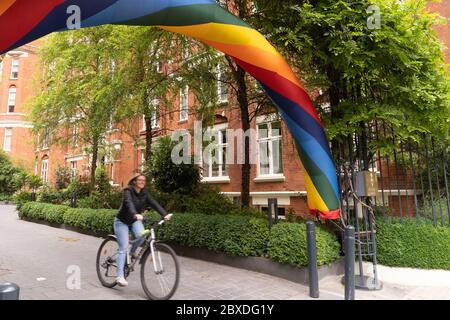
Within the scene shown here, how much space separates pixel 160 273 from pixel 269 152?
11.7m

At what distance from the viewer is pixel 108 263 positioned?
6004 mm

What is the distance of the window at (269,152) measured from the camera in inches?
621

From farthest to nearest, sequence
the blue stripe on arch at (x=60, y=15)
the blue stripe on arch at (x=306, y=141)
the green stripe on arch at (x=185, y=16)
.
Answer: the blue stripe on arch at (x=306, y=141) < the green stripe on arch at (x=185, y=16) < the blue stripe on arch at (x=60, y=15)

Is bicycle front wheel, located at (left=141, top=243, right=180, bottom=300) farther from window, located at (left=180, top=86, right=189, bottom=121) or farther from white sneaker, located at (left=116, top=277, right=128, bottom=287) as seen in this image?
window, located at (left=180, top=86, right=189, bottom=121)

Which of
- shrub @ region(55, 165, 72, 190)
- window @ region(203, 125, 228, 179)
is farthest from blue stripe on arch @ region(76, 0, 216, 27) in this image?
shrub @ region(55, 165, 72, 190)

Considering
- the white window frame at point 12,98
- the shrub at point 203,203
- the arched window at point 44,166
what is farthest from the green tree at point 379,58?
the white window frame at point 12,98

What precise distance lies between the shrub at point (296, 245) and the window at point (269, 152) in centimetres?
898

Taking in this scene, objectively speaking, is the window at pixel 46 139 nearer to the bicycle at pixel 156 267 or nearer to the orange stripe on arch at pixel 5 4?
the orange stripe on arch at pixel 5 4

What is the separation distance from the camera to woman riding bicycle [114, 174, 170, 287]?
5.55m

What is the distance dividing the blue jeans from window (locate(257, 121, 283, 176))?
34.7ft

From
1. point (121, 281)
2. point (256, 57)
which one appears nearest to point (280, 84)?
point (256, 57)

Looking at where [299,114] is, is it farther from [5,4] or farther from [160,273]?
[5,4]

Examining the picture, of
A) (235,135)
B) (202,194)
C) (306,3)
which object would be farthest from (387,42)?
(235,135)
